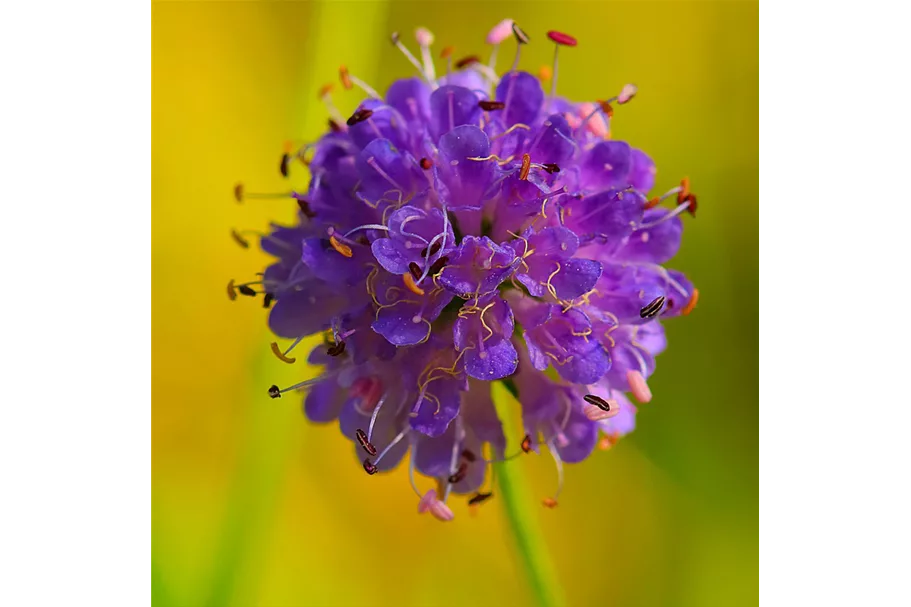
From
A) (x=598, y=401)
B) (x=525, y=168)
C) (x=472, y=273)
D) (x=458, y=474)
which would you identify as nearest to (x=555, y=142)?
(x=525, y=168)

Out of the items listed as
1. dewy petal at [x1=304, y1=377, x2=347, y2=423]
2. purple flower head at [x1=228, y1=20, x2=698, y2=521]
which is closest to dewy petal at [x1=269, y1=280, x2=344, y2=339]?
purple flower head at [x1=228, y1=20, x2=698, y2=521]

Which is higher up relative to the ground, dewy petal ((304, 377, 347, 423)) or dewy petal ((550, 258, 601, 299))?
dewy petal ((550, 258, 601, 299))

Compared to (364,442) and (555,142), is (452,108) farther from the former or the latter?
(364,442)

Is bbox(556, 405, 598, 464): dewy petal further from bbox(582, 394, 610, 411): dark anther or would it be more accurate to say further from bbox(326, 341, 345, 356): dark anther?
bbox(326, 341, 345, 356): dark anther

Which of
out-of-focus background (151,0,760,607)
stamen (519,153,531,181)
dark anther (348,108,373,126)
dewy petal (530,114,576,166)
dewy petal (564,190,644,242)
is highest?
dewy petal (530,114,576,166)

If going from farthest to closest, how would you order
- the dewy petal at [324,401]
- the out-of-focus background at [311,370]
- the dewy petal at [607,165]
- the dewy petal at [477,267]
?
the out-of-focus background at [311,370], the dewy petal at [324,401], the dewy petal at [607,165], the dewy petal at [477,267]

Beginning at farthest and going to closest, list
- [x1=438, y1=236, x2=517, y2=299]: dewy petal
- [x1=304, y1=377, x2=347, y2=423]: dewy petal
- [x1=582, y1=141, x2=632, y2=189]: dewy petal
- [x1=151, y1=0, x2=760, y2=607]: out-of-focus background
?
[x1=151, y1=0, x2=760, y2=607]: out-of-focus background → [x1=304, y1=377, x2=347, y2=423]: dewy petal → [x1=582, y1=141, x2=632, y2=189]: dewy petal → [x1=438, y1=236, x2=517, y2=299]: dewy petal

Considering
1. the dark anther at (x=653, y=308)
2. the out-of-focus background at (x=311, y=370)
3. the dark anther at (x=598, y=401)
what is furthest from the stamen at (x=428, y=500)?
the out-of-focus background at (x=311, y=370)

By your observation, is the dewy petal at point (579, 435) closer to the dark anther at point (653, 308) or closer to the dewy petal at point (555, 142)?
the dark anther at point (653, 308)

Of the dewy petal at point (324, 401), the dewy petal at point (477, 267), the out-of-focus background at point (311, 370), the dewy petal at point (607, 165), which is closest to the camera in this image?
the dewy petal at point (477, 267)
